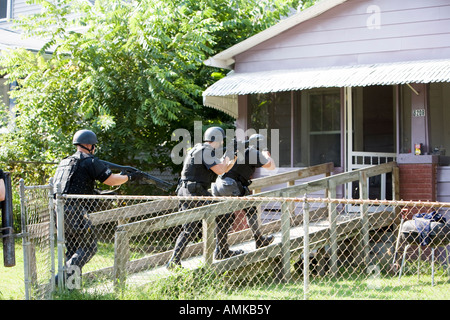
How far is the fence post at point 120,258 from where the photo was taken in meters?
6.23

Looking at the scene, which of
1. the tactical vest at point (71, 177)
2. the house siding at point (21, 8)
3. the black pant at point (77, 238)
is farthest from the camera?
the house siding at point (21, 8)

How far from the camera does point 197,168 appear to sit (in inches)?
298

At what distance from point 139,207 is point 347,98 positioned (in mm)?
4052

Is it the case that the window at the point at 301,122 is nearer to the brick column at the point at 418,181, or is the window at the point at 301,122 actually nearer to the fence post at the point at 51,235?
the brick column at the point at 418,181

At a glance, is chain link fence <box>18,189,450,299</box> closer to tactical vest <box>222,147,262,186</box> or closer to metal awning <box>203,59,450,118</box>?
tactical vest <box>222,147,262,186</box>

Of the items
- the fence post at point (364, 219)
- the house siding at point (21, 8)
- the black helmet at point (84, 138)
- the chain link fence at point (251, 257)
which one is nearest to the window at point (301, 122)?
the chain link fence at point (251, 257)

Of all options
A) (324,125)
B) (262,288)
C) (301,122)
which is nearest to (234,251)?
(262,288)

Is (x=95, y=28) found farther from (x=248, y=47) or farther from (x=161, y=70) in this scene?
(x=248, y=47)

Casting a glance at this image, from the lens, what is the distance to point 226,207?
23.8 feet

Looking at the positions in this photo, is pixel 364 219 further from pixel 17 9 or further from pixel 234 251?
pixel 17 9

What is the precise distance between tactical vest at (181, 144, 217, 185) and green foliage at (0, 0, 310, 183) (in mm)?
3218

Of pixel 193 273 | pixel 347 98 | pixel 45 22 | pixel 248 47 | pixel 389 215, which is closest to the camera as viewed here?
pixel 193 273

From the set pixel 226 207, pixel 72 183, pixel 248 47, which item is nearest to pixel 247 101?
pixel 248 47

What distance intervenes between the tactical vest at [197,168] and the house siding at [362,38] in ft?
12.0
